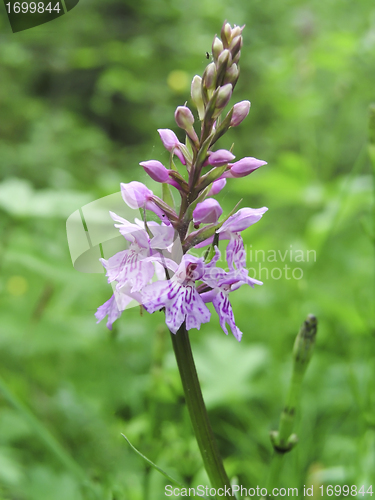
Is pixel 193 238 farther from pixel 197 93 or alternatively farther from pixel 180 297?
pixel 197 93

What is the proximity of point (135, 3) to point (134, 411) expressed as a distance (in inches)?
146

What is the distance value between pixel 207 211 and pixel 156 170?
0.34ft

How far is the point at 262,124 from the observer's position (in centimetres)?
403

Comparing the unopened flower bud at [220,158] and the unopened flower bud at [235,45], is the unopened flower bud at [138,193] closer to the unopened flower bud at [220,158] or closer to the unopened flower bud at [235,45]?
the unopened flower bud at [220,158]

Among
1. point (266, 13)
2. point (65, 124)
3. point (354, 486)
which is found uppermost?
point (266, 13)

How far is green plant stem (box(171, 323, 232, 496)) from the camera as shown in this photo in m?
0.68

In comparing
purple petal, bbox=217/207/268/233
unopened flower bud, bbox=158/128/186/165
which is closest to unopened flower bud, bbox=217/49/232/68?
unopened flower bud, bbox=158/128/186/165

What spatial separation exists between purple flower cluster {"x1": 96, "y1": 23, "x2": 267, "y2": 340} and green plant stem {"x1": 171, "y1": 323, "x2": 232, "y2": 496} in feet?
0.12

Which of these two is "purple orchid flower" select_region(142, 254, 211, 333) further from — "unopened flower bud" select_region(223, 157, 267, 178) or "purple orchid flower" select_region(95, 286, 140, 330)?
"unopened flower bud" select_region(223, 157, 267, 178)

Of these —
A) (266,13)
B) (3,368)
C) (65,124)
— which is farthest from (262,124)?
(3,368)

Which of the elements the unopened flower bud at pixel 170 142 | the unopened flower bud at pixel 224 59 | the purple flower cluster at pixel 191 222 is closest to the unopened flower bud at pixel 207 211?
the purple flower cluster at pixel 191 222

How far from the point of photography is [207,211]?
676 millimetres

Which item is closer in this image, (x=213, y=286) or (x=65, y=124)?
(x=213, y=286)

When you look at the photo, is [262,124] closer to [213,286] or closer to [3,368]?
[3,368]
